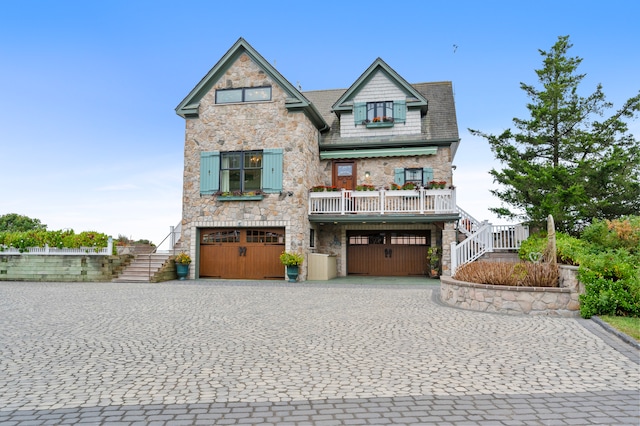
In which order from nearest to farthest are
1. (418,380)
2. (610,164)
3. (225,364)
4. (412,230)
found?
1. (418,380)
2. (225,364)
3. (610,164)
4. (412,230)

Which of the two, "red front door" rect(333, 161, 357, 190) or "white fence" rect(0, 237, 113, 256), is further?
"red front door" rect(333, 161, 357, 190)

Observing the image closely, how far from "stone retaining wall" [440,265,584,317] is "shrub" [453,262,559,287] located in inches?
11.0

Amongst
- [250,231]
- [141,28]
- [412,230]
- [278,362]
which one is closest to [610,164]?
[412,230]

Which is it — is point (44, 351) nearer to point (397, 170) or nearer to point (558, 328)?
point (558, 328)

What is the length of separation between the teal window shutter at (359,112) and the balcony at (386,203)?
12.6ft

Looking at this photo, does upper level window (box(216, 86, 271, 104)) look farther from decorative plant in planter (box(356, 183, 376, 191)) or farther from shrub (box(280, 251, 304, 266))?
shrub (box(280, 251, 304, 266))

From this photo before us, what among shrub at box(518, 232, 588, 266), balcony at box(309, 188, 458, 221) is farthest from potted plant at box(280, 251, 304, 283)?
Result: shrub at box(518, 232, 588, 266)

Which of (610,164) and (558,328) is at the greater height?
(610,164)

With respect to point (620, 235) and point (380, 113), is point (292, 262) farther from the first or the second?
point (620, 235)

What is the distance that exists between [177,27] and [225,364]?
11.6m

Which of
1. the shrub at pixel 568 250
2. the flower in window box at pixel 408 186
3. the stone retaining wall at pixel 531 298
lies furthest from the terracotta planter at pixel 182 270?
the shrub at pixel 568 250

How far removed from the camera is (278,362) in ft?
17.8

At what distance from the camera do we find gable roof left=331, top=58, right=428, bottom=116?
61.5 ft

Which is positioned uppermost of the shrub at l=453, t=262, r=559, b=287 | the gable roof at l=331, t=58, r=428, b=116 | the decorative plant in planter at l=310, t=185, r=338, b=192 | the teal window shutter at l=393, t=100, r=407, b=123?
the gable roof at l=331, t=58, r=428, b=116
